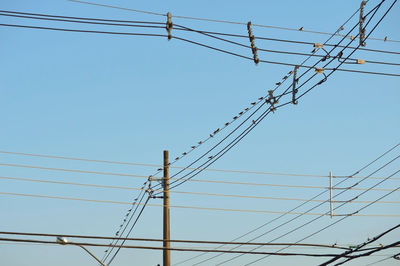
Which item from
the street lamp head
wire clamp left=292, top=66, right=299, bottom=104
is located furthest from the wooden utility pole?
wire clamp left=292, top=66, right=299, bottom=104

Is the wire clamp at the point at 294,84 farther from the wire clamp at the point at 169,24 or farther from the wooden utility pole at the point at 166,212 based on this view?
the wooden utility pole at the point at 166,212

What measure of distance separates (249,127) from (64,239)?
24.3ft

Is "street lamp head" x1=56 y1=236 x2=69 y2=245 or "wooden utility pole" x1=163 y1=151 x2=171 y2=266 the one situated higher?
"wooden utility pole" x1=163 y1=151 x2=171 y2=266

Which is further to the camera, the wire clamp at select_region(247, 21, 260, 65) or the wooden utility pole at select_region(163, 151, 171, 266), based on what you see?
the wooden utility pole at select_region(163, 151, 171, 266)

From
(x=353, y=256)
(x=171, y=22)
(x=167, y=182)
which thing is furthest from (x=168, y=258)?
(x=171, y=22)

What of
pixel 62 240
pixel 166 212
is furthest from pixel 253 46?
pixel 166 212

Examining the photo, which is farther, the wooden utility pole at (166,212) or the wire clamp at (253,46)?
the wooden utility pole at (166,212)

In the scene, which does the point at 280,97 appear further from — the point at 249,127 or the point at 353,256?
the point at 353,256

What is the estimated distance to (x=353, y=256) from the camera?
20.5 meters

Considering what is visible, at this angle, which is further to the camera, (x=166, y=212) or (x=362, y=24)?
(x=166, y=212)

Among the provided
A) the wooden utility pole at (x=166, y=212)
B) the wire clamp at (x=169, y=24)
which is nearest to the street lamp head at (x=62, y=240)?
the wooden utility pole at (x=166, y=212)

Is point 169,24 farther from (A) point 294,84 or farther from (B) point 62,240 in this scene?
(B) point 62,240

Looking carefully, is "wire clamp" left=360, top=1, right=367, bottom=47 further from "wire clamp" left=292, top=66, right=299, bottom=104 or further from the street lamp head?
the street lamp head

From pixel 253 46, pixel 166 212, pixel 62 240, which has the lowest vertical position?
pixel 62 240
